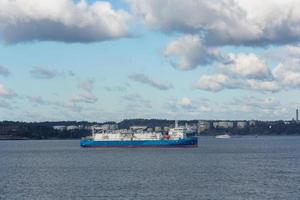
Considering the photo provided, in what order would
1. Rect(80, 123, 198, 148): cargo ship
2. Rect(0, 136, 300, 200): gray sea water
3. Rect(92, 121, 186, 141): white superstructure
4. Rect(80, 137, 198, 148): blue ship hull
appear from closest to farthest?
Rect(0, 136, 300, 200): gray sea water < Rect(80, 137, 198, 148): blue ship hull < Rect(80, 123, 198, 148): cargo ship < Rect(92, 121, 186, 141): white superstructure

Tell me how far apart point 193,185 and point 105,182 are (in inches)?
453

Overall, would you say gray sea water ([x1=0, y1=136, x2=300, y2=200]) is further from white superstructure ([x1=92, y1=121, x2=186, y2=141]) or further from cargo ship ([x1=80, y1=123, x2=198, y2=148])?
white superstructure ([x1=92, y1=121, x2=186, y2=141])

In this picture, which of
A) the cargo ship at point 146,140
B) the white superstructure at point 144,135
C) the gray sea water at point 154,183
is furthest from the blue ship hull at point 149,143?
the gray sea water at point 154,183

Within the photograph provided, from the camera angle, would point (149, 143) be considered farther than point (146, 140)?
No

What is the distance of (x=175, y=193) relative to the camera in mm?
65688

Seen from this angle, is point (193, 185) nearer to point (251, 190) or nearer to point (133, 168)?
point (251, 190)

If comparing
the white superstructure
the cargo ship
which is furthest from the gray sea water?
the white superstructure

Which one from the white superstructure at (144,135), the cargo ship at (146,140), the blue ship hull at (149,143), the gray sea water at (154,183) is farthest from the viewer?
the white superstructure at (144,135)

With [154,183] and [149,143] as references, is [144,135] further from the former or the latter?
[154,183]

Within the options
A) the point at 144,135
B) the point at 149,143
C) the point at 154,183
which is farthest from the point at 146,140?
A: the point at 154,183

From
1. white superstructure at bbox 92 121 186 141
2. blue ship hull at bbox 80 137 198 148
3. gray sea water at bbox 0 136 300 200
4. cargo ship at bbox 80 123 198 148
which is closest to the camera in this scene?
gray sea water at bbox 0 136 300 200

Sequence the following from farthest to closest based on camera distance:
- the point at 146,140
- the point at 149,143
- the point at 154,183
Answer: the point at 146,140 → the point at 149,143 → the point at 154,183

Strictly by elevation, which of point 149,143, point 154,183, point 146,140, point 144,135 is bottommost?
point 154,183

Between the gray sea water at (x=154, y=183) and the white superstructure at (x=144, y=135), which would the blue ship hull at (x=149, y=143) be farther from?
the gray sea water at (x=154, y=183)
